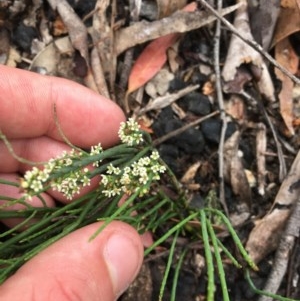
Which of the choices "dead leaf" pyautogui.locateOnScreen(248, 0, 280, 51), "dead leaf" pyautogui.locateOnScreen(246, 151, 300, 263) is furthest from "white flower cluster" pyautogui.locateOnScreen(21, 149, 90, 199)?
"dead leaf" pyautogui.locateOnScreen(248, 0, 280, 51)

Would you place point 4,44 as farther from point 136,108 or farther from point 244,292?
point 244,292

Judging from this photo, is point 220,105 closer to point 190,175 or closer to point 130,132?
point 190,175

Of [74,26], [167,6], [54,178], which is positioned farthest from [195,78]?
[54,178]

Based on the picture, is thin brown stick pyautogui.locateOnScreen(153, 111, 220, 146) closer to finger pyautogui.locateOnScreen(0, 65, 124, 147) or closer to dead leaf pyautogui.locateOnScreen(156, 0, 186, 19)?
finger pyautogui.locateOnScreen(0, 65, 124, 147)

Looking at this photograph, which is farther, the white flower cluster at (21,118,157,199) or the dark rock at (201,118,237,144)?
the dark rock at (201,118,237,144)

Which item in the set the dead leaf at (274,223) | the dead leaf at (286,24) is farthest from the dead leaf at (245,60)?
the dead leaf at (274,223)

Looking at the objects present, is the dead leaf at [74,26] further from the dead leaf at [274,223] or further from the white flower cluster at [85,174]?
the dead leaf at [274,223]
